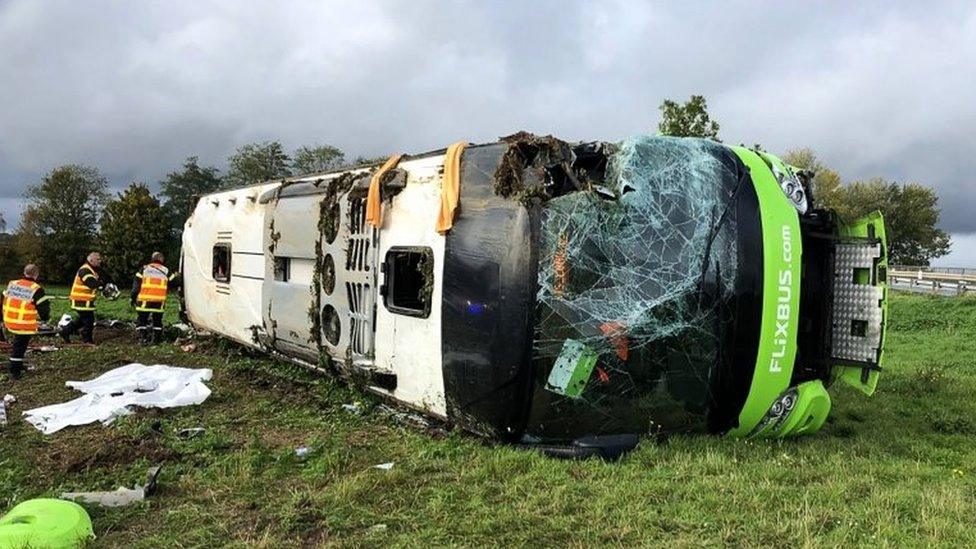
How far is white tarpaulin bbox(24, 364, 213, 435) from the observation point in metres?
6.01

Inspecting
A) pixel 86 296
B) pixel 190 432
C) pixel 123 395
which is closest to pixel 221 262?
pixel 86 296

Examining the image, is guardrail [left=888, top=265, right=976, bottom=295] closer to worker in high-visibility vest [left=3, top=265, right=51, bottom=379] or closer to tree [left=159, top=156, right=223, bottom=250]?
worker in high-visibility vest [left=3, top=265, right=51, bottom=379]

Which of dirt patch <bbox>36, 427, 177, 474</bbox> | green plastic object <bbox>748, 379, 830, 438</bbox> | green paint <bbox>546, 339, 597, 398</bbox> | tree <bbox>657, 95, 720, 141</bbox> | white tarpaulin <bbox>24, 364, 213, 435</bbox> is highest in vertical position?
tree <bbox>657, 95, 720, 141</bbox>

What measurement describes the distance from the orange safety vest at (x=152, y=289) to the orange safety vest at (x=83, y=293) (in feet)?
2.06

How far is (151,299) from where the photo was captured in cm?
1116

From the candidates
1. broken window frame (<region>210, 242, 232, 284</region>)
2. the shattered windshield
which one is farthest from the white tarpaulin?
the shattered windshield

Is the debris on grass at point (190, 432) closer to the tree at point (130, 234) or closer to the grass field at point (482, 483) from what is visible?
the grass field at point (482, 483)

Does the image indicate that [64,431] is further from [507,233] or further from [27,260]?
[27,260]

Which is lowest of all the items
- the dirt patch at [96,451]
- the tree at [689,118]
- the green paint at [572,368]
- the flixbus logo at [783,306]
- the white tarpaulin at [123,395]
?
the dirt patch at [96,451]

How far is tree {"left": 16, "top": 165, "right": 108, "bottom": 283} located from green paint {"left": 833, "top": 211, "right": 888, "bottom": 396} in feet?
147

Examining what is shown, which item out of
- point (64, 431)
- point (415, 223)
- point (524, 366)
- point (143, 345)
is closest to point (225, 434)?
point (64, 431)

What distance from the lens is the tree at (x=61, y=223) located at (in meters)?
41.8

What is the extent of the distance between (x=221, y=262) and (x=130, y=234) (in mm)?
34228

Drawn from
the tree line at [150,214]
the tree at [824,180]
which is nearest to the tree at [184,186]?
the tree line at [150,214]
